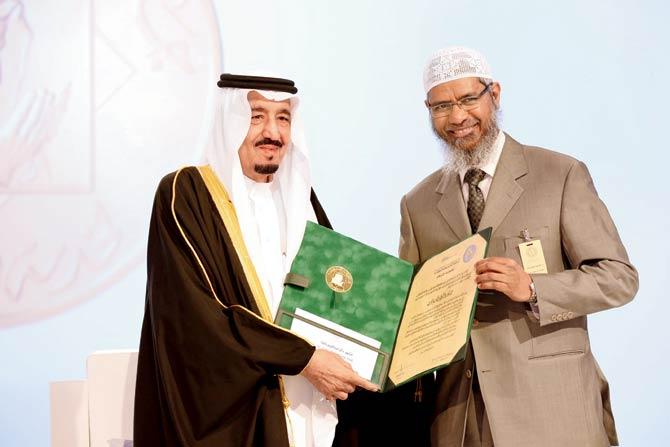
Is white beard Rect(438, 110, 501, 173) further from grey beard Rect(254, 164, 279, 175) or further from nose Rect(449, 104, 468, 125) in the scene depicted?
grey beard Rect(254, 164, 279, 175)

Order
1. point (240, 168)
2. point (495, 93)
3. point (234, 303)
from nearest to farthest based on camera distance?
1. point (234, 303)
2. point (240, 168)
3. point (495, 93)

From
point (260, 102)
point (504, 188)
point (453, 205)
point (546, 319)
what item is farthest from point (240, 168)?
point (546, 319)

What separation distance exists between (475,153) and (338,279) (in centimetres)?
61

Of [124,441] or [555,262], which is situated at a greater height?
[555,262]

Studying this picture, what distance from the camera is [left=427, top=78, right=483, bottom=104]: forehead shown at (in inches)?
113

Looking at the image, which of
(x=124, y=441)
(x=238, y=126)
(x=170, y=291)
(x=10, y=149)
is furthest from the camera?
(x=10, y=149)

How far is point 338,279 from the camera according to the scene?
8.86ft

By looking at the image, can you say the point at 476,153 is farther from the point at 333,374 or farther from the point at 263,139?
the point at 333,374

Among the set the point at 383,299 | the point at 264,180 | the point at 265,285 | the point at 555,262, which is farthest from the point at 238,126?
the point at 555,262

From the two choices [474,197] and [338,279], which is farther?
[474,197]

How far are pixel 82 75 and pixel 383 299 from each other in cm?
195

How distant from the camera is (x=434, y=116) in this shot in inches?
116

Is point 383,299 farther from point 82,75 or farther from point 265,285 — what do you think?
point 82,75

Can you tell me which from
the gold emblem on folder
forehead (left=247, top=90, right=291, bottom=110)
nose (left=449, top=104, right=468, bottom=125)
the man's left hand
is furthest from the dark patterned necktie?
forehead (left=247, top=90, right=291, bottom=110)
